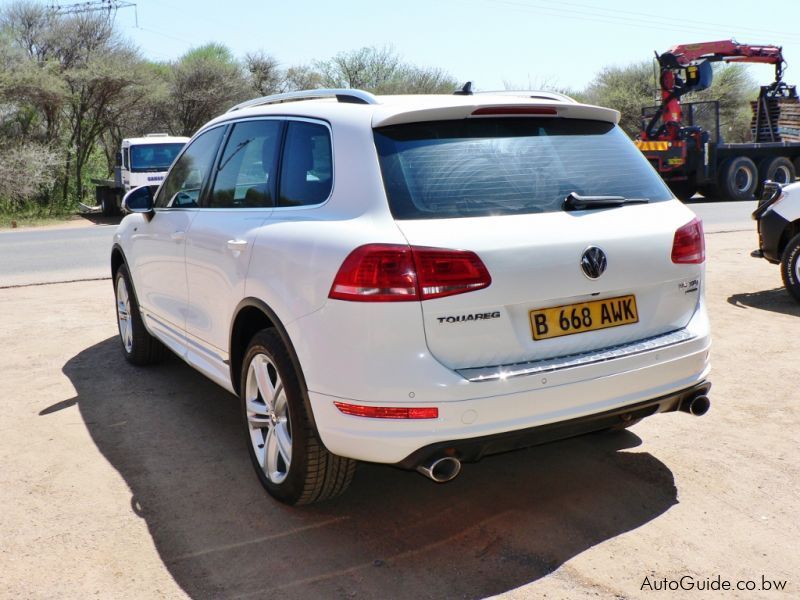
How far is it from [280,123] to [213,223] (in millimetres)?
665

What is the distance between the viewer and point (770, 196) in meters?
8.40

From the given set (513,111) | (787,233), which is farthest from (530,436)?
(787,233)

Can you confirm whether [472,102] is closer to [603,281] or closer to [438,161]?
[438,161]

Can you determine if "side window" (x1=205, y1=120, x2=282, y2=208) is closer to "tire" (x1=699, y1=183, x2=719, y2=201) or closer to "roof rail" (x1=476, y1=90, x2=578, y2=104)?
"roof rail" (x1=476, y1=90, x2=578, y2=104)

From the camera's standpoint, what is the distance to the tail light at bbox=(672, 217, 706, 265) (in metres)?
3.68

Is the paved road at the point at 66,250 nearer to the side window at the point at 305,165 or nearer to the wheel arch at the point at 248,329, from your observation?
the wheel arch at the point at 248,329

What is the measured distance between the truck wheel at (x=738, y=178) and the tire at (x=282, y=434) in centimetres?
2076

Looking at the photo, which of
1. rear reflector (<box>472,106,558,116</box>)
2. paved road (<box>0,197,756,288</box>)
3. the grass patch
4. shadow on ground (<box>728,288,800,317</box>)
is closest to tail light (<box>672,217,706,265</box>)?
rear reflector (<box>472,106,558,116</box>)

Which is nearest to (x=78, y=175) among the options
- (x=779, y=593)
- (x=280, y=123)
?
(x=280, y=123)

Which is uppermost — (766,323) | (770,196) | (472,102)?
(472,102)

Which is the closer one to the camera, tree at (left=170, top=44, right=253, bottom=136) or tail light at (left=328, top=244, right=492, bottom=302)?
tail light at (left=328, top=244, right=492, bottom=302)

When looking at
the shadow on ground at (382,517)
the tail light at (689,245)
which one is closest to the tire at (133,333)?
the shadow on ground at (382,517)

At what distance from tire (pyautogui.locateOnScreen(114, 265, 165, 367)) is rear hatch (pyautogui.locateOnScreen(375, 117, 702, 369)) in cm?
331

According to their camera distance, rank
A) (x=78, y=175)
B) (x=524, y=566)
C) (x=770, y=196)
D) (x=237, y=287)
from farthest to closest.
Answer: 1. (x=78, y=175)
2. (x=770, y=196)
3. (x=237, y=287)
4. (x=524, y=566)
